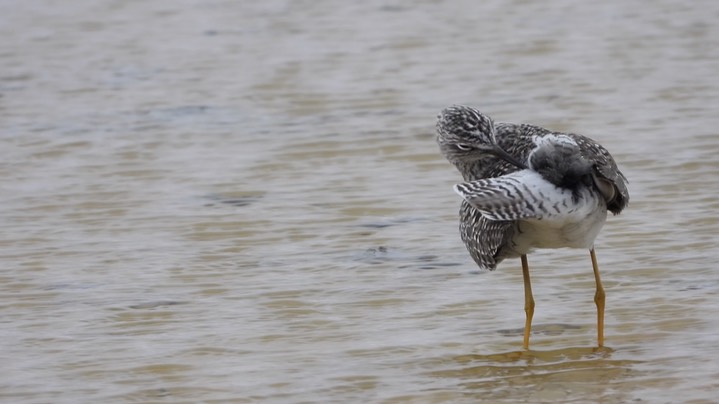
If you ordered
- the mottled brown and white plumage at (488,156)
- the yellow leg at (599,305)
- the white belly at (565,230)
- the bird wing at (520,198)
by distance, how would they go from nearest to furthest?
the bird wing at (520,198) → the white belly at (565,230) → the mottled brown and white plumage at (488,156) → the yellow leg at (599,305)

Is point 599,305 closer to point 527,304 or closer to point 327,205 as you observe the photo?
point 527,304

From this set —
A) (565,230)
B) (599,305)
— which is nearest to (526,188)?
(565,230)

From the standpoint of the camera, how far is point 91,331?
21.9 feet

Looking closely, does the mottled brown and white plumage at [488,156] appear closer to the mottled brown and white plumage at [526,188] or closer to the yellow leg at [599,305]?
the mottled brown and white plumage at [526,188]

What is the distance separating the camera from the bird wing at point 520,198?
5473 mm

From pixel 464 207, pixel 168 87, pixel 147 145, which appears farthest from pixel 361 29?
pixel 464 207

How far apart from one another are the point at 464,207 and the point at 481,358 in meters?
0.74

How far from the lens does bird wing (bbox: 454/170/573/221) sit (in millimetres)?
5473

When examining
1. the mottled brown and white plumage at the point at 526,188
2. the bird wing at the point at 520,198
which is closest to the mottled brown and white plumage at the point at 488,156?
the mottled brown and white plumage at the point at 526,188

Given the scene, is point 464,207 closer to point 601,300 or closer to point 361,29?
point 601,300

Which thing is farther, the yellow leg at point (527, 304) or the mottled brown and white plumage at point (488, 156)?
the yellow leg at point (527, 304)

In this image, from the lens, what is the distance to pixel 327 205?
28.0 ft

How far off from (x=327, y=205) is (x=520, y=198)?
10.4 feet

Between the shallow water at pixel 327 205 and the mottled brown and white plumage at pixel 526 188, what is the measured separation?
47 centimetres
